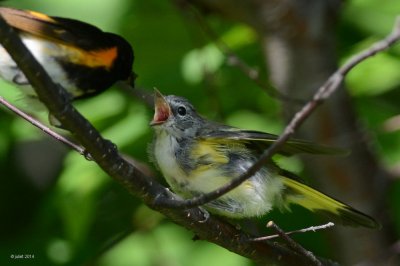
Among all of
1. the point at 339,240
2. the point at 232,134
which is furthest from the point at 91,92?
the point at 339,240

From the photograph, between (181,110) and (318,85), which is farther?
(318,85)

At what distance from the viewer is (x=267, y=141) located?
3.29m

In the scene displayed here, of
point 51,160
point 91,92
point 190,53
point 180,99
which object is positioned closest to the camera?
point 91,92

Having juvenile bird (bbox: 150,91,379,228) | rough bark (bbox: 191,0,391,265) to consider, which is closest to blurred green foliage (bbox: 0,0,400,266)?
rough bark (bbox: 191,0,391,265)

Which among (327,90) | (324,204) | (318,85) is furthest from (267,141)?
(327,90)

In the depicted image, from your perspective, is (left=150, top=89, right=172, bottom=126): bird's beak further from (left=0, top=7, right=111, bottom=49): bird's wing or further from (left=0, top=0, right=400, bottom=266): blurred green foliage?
(left=0, top=7, right=111, bottom=49): bird's wing

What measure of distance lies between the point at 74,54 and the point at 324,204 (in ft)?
3.96

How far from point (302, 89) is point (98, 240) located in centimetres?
124

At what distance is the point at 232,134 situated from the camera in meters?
3.37

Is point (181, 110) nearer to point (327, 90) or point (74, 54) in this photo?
point (74, 54)

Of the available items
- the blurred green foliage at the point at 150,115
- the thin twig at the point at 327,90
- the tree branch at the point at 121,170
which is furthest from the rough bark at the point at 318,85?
the thin twig at the point at 327,90

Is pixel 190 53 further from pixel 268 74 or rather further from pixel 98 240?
pixel 98 240

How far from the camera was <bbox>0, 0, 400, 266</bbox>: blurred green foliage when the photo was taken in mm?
3918

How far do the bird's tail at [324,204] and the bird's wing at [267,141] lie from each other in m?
0.19
